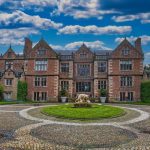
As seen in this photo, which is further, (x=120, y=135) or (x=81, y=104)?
(x=81, y=104)

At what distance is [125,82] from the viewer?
152 feet

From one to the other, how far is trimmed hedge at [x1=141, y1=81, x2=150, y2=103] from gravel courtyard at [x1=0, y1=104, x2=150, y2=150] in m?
20.7

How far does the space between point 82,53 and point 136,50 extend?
9751mm

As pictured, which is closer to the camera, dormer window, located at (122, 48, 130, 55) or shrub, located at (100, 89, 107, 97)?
shrub, located at (100, 89, 107, 97)

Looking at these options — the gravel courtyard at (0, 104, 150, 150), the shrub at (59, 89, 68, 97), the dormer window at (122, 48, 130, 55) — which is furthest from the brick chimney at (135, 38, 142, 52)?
the gravel courtyard at (0, 104, 150, 150)

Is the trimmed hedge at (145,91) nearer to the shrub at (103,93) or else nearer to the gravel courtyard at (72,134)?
the shrub at (103,93)


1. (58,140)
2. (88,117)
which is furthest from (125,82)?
(58,140)

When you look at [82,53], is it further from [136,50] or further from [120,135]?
[120,135]

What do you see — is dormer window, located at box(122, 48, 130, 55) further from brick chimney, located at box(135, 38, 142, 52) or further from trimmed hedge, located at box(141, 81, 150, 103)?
trimmed hedge, located at box(141, 81, 150, 103)

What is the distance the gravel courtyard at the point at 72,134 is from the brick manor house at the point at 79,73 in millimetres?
21855

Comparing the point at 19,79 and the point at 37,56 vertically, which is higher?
the point at 37,56

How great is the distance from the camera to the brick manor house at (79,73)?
46344 millimetres

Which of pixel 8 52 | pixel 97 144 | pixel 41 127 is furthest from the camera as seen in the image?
pixel 8 52

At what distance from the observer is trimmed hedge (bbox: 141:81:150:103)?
147 feet
